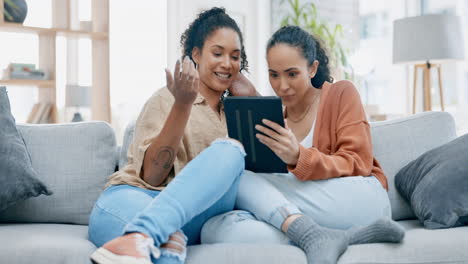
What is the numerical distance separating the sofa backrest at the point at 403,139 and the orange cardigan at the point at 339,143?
178 mm

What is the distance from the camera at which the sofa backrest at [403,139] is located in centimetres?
192

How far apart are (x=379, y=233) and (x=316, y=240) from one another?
171mm

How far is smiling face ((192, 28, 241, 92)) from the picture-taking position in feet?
6.10

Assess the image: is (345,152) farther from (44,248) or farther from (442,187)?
(44,248)

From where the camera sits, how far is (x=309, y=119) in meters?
1.81

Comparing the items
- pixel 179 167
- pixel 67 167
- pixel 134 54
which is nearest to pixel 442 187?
pixel 179 167

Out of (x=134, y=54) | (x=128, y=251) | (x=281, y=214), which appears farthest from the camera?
(x=134, y=54)

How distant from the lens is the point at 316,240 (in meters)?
1.33

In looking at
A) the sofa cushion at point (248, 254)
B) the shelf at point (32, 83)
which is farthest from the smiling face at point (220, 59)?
the shelf at point (32, 83)

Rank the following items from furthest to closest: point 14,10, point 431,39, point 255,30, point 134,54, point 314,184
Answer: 1. point 255,30
2. point 134,54
3. point 431,39
4. point 14,10
5. point 314,184

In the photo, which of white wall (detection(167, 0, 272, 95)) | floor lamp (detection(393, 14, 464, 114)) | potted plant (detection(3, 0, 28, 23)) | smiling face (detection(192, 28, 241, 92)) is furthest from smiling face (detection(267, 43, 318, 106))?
white wall (detection(167, 0, 272, 95))

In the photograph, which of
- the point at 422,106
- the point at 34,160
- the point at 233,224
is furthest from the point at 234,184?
the point at 422,106

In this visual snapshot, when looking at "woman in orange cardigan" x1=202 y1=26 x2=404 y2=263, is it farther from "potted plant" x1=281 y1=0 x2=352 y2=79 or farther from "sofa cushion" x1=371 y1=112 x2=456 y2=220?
"potted plant" x1=281 y1=0 x2=352 y2=79

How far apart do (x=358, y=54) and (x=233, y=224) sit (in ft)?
11.2
